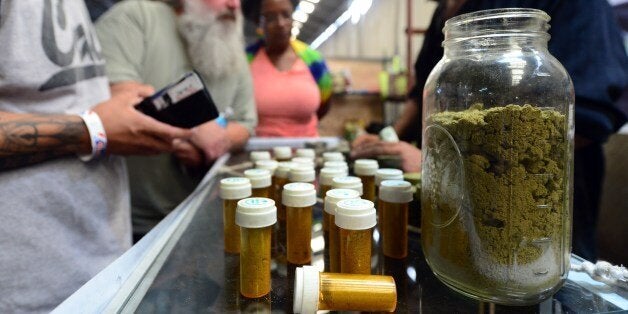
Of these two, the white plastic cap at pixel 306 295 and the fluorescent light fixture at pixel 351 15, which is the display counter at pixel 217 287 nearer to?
the white plastic cap at pixel 306 295

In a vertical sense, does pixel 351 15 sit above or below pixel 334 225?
above

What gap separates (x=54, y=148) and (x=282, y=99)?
4.20ft

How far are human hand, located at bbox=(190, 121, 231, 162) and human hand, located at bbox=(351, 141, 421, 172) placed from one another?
51 centimetres

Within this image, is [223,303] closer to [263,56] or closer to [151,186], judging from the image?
[151,186]

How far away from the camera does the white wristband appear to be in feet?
2.14

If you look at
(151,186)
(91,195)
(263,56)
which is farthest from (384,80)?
(91,195)

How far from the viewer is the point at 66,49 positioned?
0.66 metres

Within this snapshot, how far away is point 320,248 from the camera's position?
530 mm

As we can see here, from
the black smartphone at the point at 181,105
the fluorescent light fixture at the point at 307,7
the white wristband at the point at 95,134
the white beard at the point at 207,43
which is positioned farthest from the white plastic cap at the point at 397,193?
the fluorescent light fixture at the point at 307,7

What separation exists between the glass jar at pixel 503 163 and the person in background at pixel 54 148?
61 cm

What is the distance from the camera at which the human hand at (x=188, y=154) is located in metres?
1.17

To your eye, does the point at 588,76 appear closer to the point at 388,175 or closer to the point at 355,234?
the point at 388,175

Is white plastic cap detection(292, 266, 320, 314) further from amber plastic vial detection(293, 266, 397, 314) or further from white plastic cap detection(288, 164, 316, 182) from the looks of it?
white plastic cap detection(288, 164, 316, 182)

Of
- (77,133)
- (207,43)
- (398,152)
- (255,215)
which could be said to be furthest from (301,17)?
(255,215)
